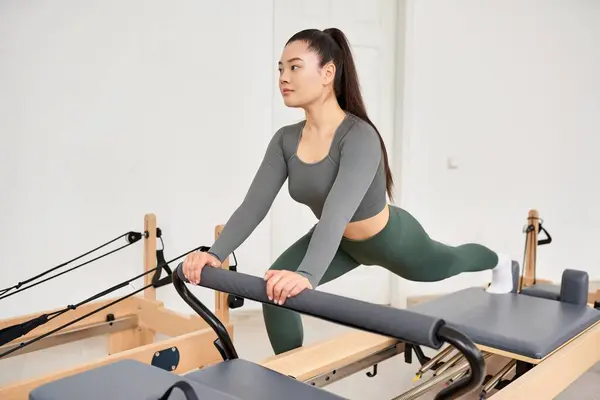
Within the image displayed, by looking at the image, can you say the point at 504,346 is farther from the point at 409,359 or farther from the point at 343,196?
the point at 343,196

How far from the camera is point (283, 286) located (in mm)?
1149

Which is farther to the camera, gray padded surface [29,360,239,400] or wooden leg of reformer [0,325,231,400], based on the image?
wooden leg of reformer [0,325,231,400]

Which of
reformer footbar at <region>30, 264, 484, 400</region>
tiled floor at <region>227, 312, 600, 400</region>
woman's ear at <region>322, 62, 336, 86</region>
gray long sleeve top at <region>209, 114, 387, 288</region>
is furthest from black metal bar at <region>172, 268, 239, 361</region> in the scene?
tiled floor at <region>227, 312, 600, 400</region>

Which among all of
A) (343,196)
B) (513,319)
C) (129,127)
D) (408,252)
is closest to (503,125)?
(513,319)

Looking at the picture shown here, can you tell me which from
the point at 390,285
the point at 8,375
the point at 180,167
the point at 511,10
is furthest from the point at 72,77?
the point at 511,10

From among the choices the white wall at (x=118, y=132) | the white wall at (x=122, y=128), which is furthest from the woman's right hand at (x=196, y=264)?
the white wall at (x=122, y=128)

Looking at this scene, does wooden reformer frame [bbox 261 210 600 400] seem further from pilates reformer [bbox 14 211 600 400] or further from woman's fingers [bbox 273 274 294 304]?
woman's fingers [bbox 273 274 294 304]

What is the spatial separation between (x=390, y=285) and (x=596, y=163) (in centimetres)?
190

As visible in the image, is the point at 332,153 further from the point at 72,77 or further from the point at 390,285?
the point at 390,285

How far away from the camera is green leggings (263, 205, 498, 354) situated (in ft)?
5.47

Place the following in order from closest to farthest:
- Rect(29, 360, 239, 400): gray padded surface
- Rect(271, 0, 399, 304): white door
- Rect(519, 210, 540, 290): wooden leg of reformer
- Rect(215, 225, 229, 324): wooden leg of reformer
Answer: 1. Rect(29, 360, 239, 400): gray padded surface
2. Rect(215, 225, 229, 324): wooden leg of reformer
3. Rect(519, 210, 540, 290): wooden leg of reformer
4. Rect(271, 0, 399, 304): white door

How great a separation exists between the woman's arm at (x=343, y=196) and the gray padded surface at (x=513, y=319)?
643mm

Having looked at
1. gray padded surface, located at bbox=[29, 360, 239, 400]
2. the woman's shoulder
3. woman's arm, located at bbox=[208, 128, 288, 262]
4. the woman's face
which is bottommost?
gray padded surface, located at bbox=[29, 360, 239, 400]

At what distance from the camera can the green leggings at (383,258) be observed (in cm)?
167
